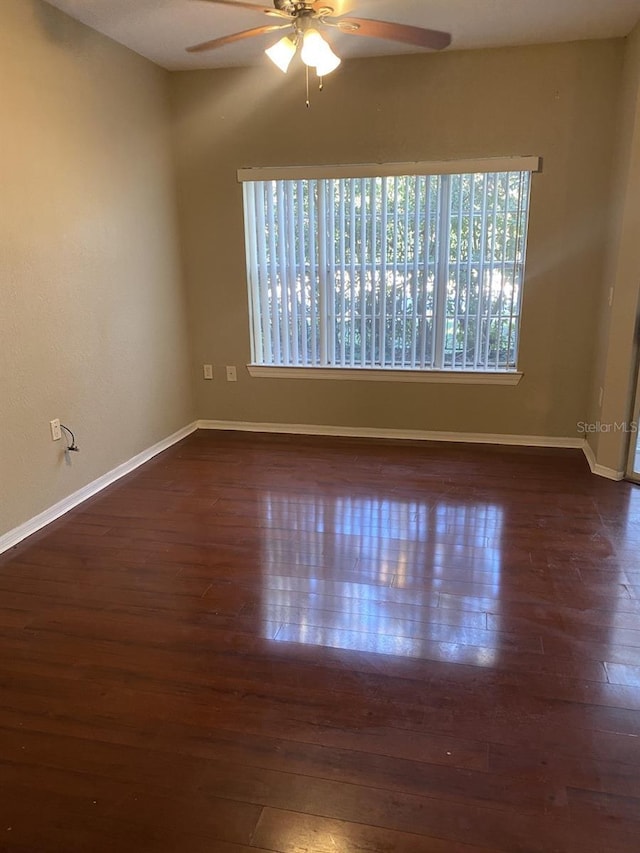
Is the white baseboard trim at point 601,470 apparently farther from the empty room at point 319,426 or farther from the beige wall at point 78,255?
the beige wall at point 78,255

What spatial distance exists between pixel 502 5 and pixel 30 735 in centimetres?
372

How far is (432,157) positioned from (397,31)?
5.27ft

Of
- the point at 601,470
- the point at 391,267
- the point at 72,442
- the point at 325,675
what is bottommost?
the point at 325,675

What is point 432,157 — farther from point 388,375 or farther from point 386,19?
point 388,375

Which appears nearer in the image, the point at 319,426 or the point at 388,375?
the point at 388,375

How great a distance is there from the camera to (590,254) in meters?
3.91

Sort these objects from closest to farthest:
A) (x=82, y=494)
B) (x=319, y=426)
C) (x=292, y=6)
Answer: (x=292, y=6)
(x=82, y=494)
(x=319, y=426)

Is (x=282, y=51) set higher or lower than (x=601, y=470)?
higher

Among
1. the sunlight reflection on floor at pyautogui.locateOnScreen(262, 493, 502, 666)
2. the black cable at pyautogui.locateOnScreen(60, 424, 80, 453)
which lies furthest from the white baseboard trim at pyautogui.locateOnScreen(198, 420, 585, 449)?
the black cable at pyautogui.locateOnScreen(60, 424, 80, 453)

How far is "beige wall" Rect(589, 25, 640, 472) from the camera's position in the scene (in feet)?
10.9

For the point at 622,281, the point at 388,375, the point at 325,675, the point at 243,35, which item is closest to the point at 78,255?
the point at 243,35

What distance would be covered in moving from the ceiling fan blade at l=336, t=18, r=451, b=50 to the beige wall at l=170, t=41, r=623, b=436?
1.52 m

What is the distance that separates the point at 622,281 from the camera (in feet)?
11.4

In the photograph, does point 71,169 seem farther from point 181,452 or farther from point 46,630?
point 46,630
